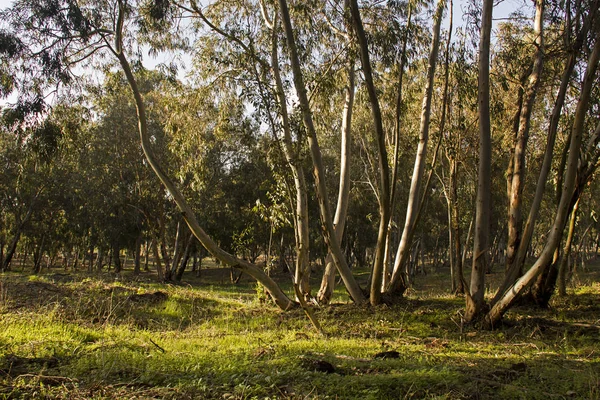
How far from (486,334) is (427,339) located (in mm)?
911

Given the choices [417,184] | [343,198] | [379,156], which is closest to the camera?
[379,156]

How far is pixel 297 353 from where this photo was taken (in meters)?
5.68

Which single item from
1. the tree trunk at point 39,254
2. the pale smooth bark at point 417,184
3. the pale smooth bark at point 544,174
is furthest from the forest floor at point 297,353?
the tree trunk at point 39,254

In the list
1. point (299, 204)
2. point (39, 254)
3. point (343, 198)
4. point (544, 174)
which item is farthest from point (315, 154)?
point (39, 254)

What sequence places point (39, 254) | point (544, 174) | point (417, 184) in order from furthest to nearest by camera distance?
point (39, 254) → point (417, 184) → point (544, 174)

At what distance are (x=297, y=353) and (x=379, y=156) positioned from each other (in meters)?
3.69

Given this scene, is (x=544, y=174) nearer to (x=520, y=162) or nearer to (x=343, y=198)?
(x=520, y=162)

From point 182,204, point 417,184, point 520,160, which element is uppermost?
point 520,160

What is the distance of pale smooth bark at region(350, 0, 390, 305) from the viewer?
7.55 metres

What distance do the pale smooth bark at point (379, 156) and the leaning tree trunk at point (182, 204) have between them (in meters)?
1.98

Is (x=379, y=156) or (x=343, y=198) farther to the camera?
(x=343, y=198)

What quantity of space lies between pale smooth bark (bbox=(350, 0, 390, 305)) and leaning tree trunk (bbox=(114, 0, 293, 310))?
1.98 meters

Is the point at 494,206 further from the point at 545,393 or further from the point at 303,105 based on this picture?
the point at 545,393

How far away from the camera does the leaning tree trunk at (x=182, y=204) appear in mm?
8531
